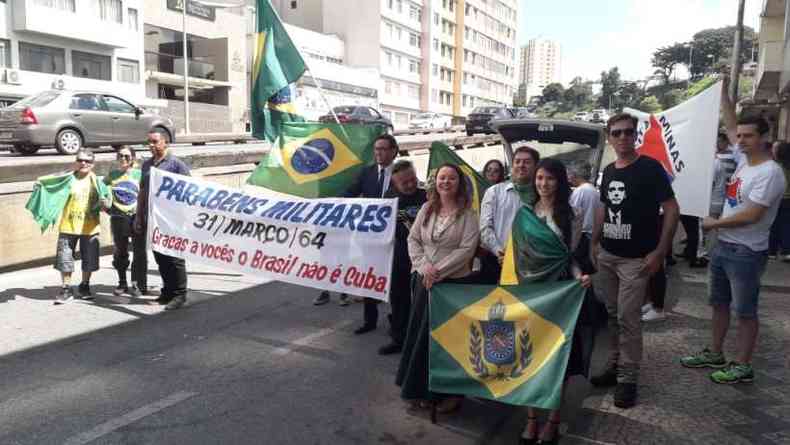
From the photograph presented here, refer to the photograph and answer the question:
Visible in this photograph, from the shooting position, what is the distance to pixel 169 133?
18.9 meters

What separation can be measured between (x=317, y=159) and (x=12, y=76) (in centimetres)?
3045

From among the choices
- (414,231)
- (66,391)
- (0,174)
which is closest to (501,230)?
(414,231)

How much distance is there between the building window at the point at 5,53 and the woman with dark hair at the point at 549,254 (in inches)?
1404

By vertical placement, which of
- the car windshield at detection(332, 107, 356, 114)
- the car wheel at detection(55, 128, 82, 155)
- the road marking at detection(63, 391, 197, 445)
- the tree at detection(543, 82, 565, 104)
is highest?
the tree at detection(543, 82, 565, 104)

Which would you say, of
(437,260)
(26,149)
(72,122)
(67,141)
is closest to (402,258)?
(437,260)

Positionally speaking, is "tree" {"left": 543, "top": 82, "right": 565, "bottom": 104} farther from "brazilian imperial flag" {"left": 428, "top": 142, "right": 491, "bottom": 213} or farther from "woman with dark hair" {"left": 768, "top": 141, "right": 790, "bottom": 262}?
"brazilian imperial flag" {"left": 428, "top": 142, "right": 491, "bottom": 213}

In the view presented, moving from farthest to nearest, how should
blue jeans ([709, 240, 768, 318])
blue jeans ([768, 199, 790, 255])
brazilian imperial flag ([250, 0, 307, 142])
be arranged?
blue jeans ([768, 199, 790, 255]) → brazilian imperial flag ([250, 0, 307, 142]) → blue jeans ([709, 240, 768, 318])

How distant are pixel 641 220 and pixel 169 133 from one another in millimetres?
17059

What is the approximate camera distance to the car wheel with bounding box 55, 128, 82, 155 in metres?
16.2

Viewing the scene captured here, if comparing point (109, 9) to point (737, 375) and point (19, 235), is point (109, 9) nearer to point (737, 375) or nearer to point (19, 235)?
point (19, 235)

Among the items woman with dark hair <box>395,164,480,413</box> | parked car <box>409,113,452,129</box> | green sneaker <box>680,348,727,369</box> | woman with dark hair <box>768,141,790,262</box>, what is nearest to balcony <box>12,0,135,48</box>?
parked car <box>409,113,452,129</box>

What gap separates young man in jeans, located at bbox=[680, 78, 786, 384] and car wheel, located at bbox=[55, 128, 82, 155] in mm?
15663

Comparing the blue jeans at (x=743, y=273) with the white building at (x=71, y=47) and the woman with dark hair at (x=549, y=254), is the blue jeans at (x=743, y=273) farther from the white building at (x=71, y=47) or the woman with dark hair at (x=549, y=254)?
the white building at (x=71, y=47)

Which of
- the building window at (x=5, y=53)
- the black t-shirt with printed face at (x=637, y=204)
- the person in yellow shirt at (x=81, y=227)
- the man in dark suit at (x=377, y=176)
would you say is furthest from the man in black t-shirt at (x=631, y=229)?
the building window at (x=5, y=53)
